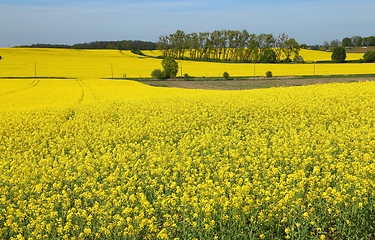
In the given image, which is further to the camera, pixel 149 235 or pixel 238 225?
pixel 238 225

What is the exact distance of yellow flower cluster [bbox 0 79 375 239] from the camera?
18.4 ft

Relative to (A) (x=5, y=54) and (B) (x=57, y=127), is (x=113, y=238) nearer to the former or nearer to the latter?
(B) (x=57, y=127)

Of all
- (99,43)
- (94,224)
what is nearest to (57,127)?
(94,224)

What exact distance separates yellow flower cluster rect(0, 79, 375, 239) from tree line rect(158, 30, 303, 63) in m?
69.8

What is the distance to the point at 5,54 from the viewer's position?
254ft

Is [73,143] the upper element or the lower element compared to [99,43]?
lower

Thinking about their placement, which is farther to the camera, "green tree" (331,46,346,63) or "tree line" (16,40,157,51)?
"tree line" (16,40,157,51)

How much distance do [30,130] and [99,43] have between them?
109148 mm

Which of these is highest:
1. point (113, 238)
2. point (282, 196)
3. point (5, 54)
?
point (5, 54)

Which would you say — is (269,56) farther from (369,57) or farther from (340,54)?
(369,57)

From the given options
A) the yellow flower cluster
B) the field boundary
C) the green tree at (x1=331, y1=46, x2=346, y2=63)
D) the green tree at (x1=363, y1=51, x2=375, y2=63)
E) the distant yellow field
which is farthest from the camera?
the green tree at (x1=331, y1=46, x2=346, y2=63)

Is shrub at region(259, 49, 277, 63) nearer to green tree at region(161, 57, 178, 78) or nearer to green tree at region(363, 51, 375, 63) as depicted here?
green tree at region(363, 51, 375, 63)

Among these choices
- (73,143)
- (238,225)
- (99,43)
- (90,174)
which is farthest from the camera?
(99,43)

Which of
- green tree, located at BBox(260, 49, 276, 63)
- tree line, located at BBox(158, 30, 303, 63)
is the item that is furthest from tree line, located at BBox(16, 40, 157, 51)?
green tree, located at BBox(260, 49, 276, 63)
